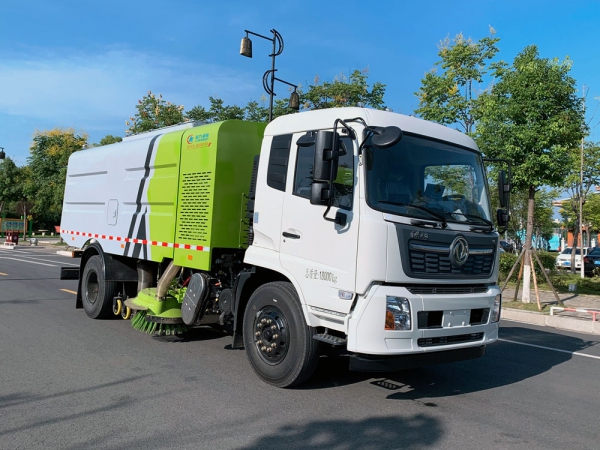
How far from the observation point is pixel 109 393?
4965mm

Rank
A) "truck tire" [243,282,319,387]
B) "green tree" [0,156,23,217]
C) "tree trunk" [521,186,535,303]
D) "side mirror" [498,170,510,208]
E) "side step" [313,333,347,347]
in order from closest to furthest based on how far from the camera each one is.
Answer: "side step" [313,333,347,347] → "truck tire" [243,282,319,387] → "side mirror" [498,170,510,208] → "tree trunk" [521,186,535,303] → "green tree" [0,156,23,217]

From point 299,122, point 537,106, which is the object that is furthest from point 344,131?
point 537,106

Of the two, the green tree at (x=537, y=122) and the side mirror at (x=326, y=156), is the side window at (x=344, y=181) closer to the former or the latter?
the side mirror at (x=326, y=156)

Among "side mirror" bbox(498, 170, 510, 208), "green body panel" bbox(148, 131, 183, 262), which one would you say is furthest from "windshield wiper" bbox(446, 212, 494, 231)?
"green body panel" bbox(148, 131, 183, 262)

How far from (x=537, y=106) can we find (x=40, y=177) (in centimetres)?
3722

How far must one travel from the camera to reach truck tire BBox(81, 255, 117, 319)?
8445 mm

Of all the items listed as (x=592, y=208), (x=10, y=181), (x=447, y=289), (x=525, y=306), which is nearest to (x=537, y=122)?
(x=525, y=306)

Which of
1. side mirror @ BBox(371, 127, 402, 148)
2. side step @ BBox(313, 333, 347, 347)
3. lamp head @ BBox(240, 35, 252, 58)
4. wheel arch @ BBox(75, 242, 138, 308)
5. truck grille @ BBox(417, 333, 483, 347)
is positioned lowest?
side step @ BBox(313, 333, 347, 347)

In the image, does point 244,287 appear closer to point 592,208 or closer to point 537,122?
point 537,122

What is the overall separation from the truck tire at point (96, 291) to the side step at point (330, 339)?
4.79m

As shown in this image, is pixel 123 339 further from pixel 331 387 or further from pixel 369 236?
pixel 369 236

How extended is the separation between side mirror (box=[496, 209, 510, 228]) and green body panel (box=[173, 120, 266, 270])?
298 centimetres

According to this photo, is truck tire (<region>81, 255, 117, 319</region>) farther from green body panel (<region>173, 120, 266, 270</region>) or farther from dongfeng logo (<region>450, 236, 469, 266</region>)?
dongfeng logo (<region>450, 236, 469, 266</region>)

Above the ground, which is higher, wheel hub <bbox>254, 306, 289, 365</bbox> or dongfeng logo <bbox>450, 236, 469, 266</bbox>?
dongfeng logo <bbox>450, 236, 469, 266</bbox>
